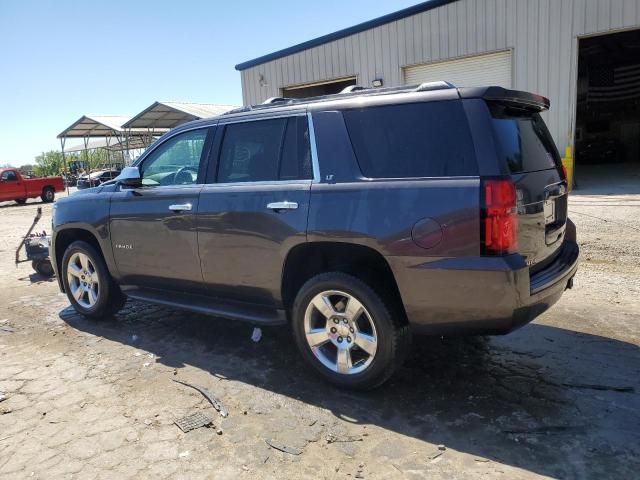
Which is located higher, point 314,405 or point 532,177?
point 532,177

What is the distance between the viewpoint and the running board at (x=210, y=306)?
12.4 feet

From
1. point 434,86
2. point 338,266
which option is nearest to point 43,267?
point 338,266

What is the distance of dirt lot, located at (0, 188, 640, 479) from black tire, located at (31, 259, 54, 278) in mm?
2797

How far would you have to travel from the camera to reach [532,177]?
3.17 meters

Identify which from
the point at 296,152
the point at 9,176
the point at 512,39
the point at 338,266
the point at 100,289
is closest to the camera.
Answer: the point at 338,266

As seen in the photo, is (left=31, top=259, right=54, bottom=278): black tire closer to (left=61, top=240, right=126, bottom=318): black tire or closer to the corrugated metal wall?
(left=61, top=240, right=126, bottom=318): black tire

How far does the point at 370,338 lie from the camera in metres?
3.32

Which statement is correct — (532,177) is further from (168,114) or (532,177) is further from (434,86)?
(168,114)

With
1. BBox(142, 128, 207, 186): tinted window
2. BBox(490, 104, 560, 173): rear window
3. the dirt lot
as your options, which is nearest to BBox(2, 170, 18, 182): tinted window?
the dirt lot

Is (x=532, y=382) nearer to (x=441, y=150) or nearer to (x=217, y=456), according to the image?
(x=441, y=150)

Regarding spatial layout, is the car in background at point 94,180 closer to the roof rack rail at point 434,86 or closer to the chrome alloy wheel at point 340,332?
the chrome alloy wheel at point 340,332

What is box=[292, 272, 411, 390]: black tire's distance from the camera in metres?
3.21

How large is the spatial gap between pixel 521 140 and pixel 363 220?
3.84 ft

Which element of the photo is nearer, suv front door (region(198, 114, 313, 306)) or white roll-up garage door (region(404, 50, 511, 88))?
suv front door (region(198, 114, 313, 306))
